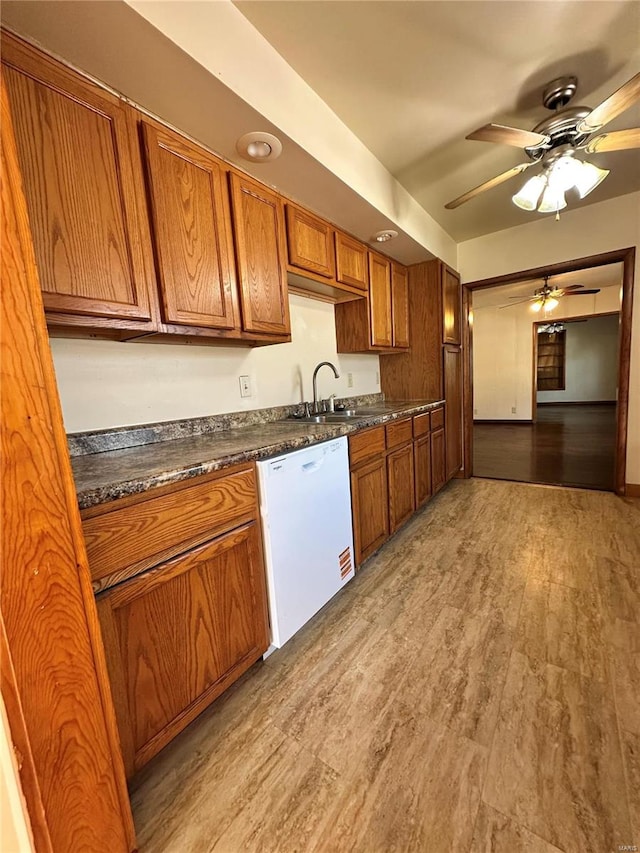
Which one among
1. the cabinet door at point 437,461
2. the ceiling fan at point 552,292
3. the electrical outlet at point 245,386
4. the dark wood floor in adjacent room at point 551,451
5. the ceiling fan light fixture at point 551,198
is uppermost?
the ceiling fan at point 552,292

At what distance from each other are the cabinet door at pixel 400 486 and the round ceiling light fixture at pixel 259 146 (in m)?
1.65

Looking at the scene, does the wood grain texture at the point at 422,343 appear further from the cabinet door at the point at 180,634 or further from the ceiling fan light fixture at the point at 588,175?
the cabinet door at the point at 180,634

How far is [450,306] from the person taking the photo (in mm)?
3133

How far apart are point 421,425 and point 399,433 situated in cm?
43

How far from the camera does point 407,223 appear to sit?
232 centimetres

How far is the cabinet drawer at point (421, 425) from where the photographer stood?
8.20 ft

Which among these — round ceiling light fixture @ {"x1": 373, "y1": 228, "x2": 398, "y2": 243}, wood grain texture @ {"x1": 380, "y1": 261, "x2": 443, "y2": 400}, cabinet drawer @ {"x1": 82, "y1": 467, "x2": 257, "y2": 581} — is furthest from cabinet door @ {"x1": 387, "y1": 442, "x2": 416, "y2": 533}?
round ceiling light fixture @ {"x1": 373, "y1": 228, "x2": 398, "y2": 243}

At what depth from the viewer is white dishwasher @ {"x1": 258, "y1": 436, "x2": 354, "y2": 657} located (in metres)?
1.29

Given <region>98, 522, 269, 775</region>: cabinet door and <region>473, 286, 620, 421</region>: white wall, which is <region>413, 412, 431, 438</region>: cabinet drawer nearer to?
<region>98, 522, 269, 775</region>: cabinet door

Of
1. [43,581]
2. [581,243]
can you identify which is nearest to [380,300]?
[581,243]

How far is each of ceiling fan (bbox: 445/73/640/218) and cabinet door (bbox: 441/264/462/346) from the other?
998mm

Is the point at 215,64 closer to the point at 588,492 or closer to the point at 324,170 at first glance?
the point at 324,170

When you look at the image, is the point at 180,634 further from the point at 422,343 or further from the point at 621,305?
the point at 621,305

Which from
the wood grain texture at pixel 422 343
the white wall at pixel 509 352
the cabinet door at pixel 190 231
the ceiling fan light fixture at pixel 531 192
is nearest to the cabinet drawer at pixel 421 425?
the wood grain texture at pixel 422 343
